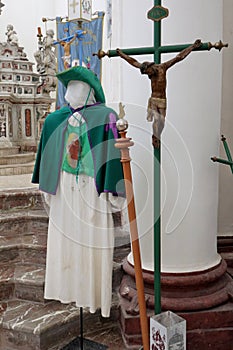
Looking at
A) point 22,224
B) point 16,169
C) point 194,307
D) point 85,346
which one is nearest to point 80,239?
point 85,346

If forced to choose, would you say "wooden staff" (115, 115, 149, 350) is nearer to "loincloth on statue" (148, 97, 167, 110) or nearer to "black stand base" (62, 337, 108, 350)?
"loincloth on statue" (148, 97, 167, 110)

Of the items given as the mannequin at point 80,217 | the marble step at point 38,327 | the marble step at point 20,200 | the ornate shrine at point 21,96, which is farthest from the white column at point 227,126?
the ornate shrine at point 21,96

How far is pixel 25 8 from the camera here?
677 cm

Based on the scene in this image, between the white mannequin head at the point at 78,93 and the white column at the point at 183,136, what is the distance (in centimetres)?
24

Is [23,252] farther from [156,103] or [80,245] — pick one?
[156,103]

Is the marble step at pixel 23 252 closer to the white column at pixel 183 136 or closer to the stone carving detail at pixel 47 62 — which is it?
the white column at pixel 183 136

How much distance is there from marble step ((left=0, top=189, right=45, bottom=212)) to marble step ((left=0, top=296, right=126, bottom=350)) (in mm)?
1085

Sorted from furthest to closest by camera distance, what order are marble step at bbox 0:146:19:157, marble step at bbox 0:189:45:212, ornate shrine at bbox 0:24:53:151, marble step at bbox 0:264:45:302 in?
ornate shrine at bbox 0:24:53:151 < marble step at bbox 0:146:19:157 < marble step at bbox 0:189:45:212 < marble step at bbox 0:264:45:302

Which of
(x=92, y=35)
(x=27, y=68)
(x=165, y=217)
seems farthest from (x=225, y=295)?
(x=27, y=68)

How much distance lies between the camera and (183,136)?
6.86 feet

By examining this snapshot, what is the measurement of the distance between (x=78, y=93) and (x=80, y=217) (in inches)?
23.3

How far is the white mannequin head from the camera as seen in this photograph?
1873 millimetres

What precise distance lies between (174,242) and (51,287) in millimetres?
675

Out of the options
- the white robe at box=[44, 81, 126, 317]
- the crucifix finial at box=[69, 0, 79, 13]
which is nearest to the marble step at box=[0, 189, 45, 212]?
the white robe at box=[44, 81, 126, 317]
